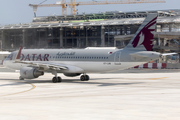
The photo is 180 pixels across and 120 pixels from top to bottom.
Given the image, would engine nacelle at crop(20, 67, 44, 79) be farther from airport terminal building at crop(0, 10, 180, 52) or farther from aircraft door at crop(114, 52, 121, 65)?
airport terminal building at crop(0, 10, 180, 52)

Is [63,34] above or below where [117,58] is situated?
above

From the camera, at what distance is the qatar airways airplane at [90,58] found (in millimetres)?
29234

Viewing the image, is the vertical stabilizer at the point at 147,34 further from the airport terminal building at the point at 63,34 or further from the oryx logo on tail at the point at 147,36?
the airport terminal building at the point at 63,34

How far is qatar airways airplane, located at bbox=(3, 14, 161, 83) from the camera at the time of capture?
29234 millimetres

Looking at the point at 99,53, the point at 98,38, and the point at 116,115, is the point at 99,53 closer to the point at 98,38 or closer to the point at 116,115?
the point at 116,115

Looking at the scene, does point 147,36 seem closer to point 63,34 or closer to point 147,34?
point 147,34

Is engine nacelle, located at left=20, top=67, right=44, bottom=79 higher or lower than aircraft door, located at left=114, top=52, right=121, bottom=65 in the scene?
lower

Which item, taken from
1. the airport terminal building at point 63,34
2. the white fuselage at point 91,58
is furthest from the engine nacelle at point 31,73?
the airport terminal building at point 63,34

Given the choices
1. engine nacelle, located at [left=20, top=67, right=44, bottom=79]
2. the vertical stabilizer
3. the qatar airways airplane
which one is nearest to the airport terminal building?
the qatar airways airplane

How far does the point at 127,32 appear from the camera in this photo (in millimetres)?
94625

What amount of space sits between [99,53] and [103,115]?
19531 mm

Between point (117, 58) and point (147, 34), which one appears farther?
point (117, 58)

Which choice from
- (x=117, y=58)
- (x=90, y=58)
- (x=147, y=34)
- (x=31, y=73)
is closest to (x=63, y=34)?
(x=90, y=58)

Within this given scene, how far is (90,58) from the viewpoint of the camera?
107 ft
